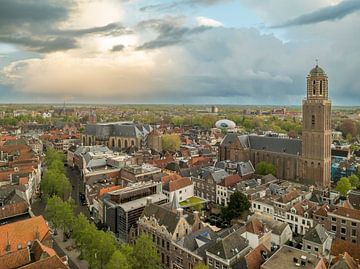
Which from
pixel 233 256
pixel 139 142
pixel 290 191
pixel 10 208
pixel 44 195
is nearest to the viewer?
pixel 233 256

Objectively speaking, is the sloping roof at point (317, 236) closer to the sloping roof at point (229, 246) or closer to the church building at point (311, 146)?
the sloping roof at point (229, 246)

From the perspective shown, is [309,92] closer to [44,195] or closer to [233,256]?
[233,256]

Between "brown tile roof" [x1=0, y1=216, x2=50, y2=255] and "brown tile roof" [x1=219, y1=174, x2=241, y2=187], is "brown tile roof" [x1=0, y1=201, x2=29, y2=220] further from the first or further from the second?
"brown tile roof" [x1=219, y1=174, x2=241, y2=187]

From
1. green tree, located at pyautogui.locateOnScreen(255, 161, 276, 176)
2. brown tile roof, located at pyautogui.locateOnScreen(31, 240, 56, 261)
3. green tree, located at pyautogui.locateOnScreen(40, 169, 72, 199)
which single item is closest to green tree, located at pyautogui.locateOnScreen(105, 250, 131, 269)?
brown tile roof, located at pyautogui.locateOnScreen(31, 240, 56, 261)

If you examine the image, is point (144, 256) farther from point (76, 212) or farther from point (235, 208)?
point (76, 212)

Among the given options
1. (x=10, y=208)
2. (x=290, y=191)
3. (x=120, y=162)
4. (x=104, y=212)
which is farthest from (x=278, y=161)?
(x=10, y=208)

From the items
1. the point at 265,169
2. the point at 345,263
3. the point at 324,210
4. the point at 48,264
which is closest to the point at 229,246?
the point at 345,263

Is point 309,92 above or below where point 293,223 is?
above

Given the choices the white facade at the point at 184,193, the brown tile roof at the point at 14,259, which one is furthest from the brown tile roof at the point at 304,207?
the brown tile roof at the point at 14,259
